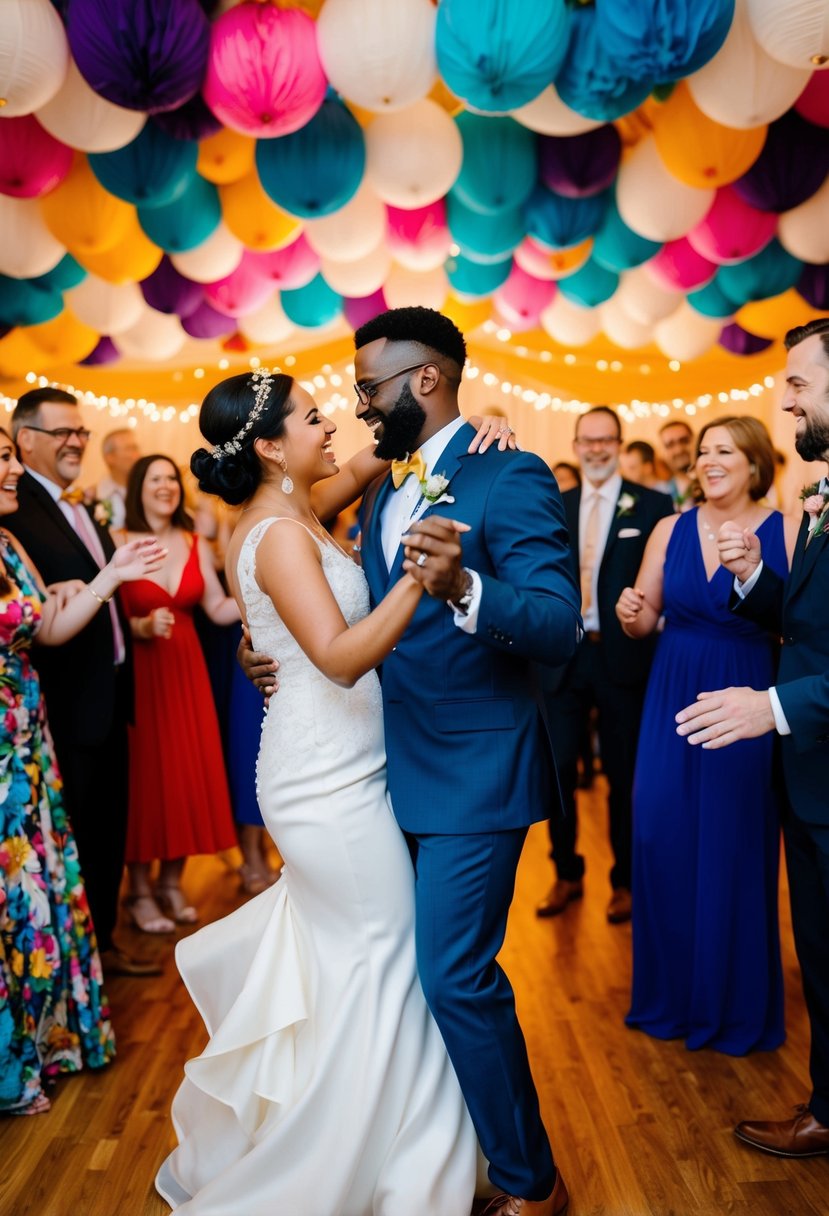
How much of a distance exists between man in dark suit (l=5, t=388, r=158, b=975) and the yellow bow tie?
161 cm

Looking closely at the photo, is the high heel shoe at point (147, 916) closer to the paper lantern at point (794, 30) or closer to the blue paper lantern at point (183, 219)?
the blue paper lantern at point (183, 219)

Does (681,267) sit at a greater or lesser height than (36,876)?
greater

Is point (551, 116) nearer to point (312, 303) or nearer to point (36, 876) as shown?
point (312, 303)

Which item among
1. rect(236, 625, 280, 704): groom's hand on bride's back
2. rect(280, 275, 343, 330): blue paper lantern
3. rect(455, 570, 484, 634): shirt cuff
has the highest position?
rect(280, 275, 343, 330): blue paper lantern

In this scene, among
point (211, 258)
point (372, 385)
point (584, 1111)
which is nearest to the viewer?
point (372, 385)

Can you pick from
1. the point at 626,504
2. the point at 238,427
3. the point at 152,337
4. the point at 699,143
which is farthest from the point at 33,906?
the point at 152,337

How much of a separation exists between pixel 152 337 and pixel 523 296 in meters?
2.10

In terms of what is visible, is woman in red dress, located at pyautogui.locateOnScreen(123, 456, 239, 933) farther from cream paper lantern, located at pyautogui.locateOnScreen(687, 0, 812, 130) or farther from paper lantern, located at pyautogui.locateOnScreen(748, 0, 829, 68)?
paper lantern, located at pyautogui.locateOnScreen(748, 0, 829, 68)

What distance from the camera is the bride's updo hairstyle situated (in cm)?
232

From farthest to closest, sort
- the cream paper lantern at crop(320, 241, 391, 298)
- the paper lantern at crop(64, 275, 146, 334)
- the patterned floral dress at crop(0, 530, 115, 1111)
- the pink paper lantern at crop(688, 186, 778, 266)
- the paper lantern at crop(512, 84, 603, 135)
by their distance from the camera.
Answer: the cream paper lantern at crop(320, 241, 391, 298) < the paper lantern at crop(64, 275, 146, 334) < the pink paper lantern at crop(688, 186, 778, 266) < the paper lantern at crop(512, 84, 603, 135) < the patterned floral dress at crop(0, 530, 115, 1111)

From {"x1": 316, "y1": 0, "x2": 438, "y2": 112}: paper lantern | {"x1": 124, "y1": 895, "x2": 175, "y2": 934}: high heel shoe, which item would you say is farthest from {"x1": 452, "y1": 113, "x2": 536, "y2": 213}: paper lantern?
{"x1": 124, "y1": 895, "x2": 175, "y2": 934}: high heel shoe

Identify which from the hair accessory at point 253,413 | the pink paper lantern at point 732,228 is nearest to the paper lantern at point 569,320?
the pink paper lantern at point 732,228

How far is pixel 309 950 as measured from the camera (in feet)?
7.42

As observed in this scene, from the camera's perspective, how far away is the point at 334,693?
2254mm
